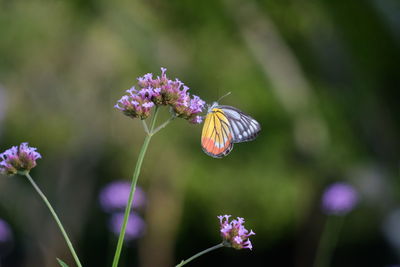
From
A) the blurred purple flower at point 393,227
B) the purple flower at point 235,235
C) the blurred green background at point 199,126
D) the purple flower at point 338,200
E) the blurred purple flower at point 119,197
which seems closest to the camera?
the purple flower at point 235,235

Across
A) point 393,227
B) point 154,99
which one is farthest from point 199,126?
point 154,99

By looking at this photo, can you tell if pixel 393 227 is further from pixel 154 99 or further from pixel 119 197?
pixel 154 99

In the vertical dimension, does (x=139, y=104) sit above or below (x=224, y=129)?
below

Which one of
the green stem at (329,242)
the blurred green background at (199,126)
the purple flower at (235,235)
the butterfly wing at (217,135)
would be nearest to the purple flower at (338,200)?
the blurred green background at (199,126)

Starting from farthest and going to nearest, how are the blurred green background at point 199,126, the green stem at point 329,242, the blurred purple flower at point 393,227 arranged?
the green stem at point 329,242 → the blurred purple flower at point 393,227 → the blurred green background at point 199,126

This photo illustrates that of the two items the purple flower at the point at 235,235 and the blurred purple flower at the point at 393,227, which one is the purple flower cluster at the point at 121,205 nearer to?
the blurred purple flower at the point at 393,227

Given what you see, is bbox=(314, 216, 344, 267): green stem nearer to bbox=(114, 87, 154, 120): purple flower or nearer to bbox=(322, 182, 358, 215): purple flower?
bbox=(322, 182, 358, 215): purple flower

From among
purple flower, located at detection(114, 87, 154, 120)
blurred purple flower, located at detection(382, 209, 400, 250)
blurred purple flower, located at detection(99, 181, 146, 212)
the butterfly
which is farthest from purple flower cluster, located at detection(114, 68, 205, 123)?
blurred purple flower, located at detection(382, 209, 400, 250)
